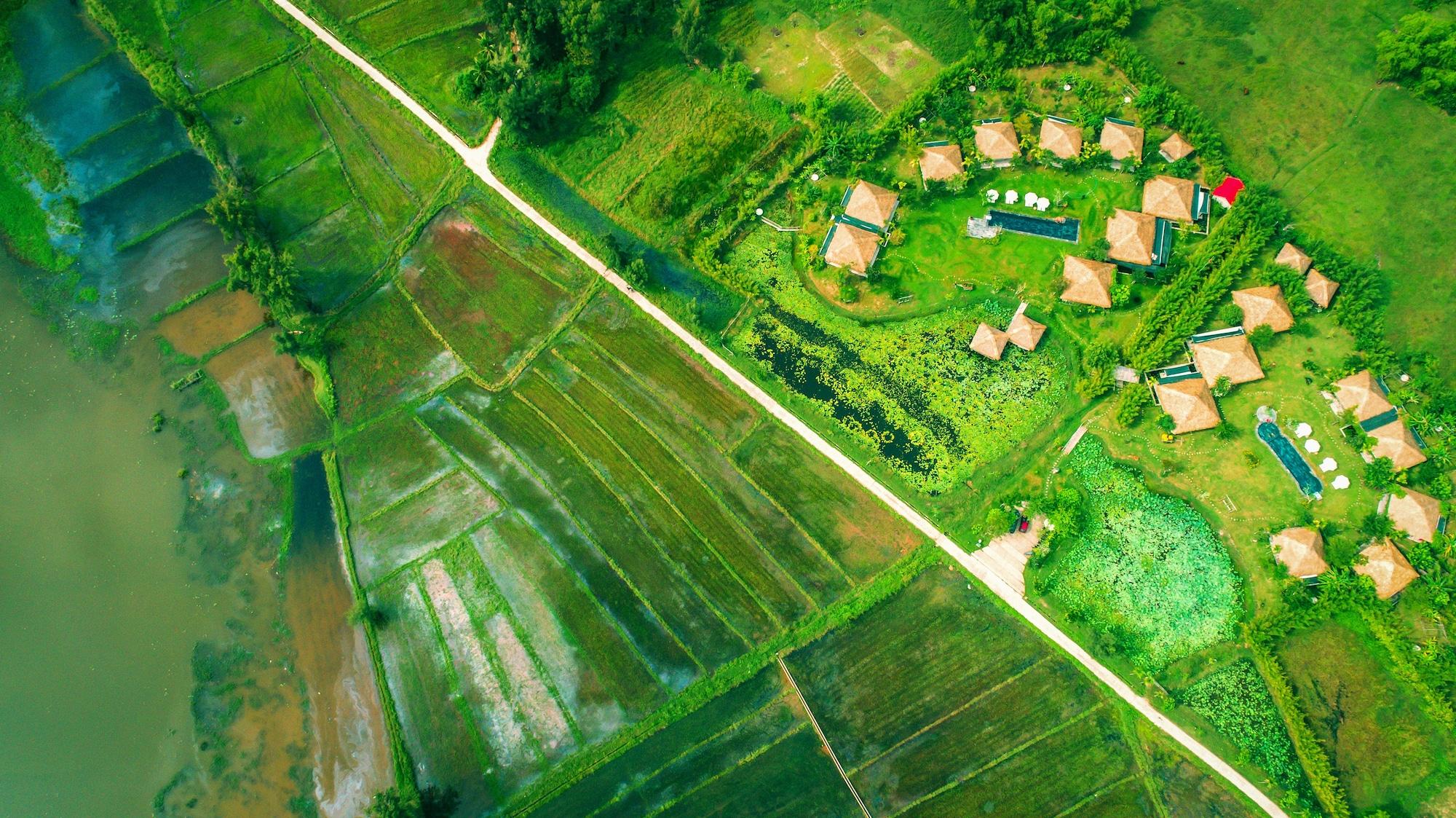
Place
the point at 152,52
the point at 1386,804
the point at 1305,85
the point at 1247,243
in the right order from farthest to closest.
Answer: the point at 152,52 → the point at 1305,85 → the point at 1247,243 → the point at 1386,804

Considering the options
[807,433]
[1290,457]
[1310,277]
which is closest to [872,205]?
[807,433]

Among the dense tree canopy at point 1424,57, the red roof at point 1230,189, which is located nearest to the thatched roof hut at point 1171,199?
the red roof at point 1230,189

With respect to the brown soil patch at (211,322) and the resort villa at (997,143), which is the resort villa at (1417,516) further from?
the brown soil patch at (211,322)

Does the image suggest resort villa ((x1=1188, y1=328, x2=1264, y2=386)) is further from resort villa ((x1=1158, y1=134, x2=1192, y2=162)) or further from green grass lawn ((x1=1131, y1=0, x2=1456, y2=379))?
resort villa ((x1=1158, y1=134, x2=1192, y2=162))

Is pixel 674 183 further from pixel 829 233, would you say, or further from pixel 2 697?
pixel 2 697

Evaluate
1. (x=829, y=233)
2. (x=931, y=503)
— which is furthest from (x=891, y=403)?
(x=829, y=233)
